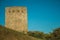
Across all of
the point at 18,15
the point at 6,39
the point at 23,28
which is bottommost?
the point at 6,39

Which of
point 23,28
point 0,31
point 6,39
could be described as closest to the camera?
point 6,39

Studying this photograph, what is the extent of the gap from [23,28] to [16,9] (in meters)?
2.76

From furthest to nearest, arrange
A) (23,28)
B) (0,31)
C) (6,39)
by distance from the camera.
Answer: (23,28) → (0,31) → (6,39)

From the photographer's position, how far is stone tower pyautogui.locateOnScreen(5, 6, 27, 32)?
26969 mm

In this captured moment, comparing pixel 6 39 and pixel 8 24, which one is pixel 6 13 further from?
pixel 6 39

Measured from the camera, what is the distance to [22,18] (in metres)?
27.2

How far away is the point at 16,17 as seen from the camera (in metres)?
27.4

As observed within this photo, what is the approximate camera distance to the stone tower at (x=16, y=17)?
88.5ft

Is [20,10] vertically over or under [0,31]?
over

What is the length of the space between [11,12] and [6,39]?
57.4 ft

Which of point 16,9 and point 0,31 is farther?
point 16,9

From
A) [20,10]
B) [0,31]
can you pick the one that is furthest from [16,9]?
[0,31]

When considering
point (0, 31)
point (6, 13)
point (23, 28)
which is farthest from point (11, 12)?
point (0, 31)

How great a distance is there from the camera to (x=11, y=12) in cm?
2772
